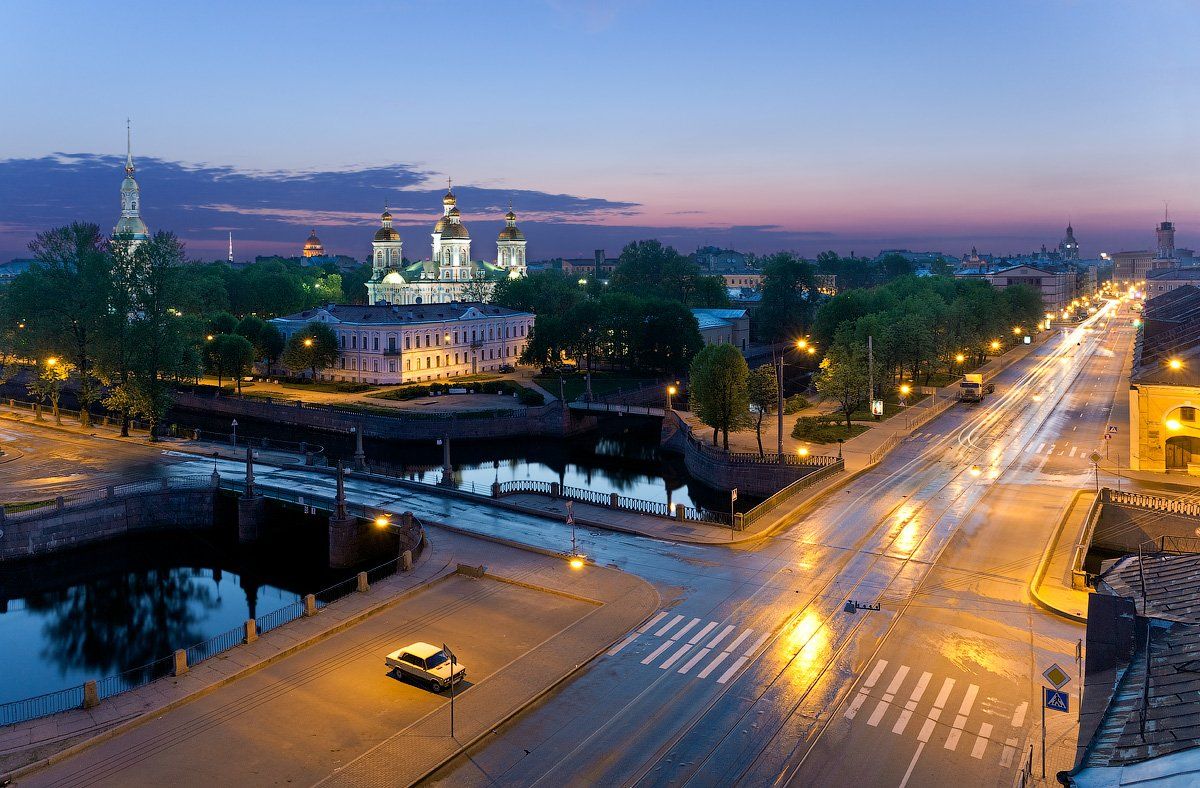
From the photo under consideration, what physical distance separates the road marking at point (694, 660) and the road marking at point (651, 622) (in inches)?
97.1

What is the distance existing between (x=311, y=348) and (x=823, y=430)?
6237 centimetres

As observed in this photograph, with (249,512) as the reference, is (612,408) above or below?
above

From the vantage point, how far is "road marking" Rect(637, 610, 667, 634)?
97.9ft

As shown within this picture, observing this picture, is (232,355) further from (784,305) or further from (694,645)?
(784,305)

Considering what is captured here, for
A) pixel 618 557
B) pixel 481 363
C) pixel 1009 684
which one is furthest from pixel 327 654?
pixel 481 363

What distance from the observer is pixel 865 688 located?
25.2m

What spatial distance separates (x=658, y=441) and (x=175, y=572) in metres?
44.3

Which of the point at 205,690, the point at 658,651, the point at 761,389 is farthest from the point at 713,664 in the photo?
the point at 761,389

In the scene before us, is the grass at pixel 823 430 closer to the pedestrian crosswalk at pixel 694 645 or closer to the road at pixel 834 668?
the road at pixel 834 668

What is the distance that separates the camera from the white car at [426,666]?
25359mm

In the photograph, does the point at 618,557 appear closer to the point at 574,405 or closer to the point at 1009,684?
the point at 1009,684

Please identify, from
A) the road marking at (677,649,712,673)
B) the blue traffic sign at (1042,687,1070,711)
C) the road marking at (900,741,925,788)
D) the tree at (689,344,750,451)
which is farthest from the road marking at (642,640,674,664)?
the tree at (689,344,750,451)

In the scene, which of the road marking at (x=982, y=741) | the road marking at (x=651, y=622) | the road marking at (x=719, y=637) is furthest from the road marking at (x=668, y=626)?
the road marking at (x=982, y=741)

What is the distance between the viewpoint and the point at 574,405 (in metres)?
83.8
